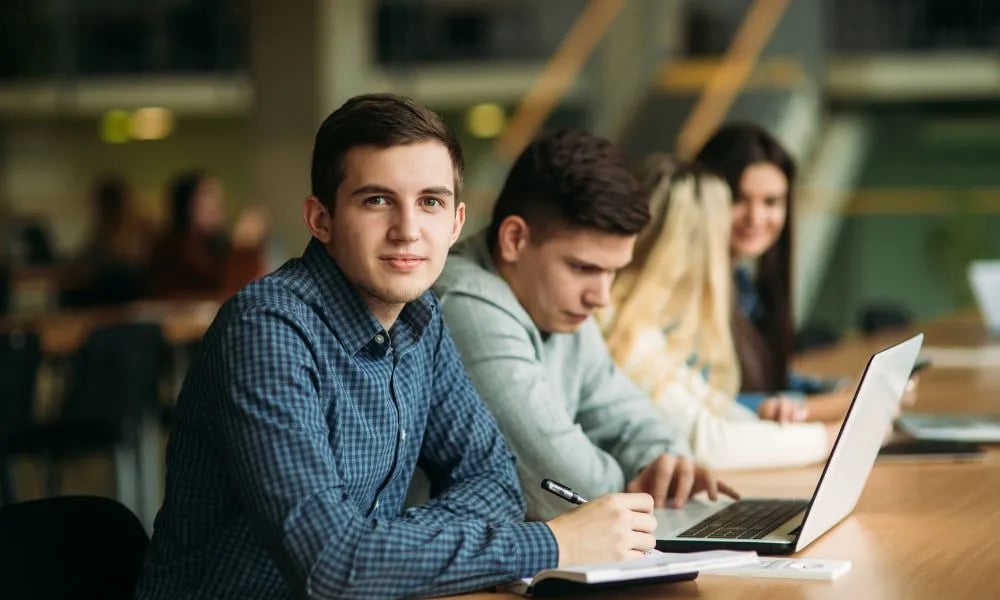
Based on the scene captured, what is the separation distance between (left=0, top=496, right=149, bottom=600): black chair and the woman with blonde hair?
1247 mm

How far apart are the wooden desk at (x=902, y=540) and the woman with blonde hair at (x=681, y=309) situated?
0.79ft

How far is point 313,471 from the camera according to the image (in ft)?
5.70

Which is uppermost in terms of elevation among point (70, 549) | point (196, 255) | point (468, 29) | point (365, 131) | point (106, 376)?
point (365, 131)

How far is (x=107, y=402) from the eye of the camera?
580 centimetres

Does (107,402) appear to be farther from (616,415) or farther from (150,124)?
(150,124)

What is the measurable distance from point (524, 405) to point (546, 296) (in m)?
0.21

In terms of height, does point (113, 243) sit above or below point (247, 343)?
below

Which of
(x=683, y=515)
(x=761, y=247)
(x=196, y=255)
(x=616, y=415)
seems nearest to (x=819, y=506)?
(x=683, y=515)

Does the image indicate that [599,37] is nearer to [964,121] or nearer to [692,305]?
[964,121]

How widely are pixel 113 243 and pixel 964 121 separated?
19.2ft

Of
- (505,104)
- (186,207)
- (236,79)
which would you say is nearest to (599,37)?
(505,104)

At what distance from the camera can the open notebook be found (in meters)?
1.73

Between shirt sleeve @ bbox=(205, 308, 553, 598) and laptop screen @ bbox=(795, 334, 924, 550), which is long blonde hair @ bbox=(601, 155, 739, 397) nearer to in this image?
laptop screen @ bbox=(795, 334, 924, 550)

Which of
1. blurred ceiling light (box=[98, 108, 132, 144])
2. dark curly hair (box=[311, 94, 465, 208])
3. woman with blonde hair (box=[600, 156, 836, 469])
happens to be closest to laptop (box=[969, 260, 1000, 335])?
woman with blonde hair (box=[600, 156, 836, 469])
